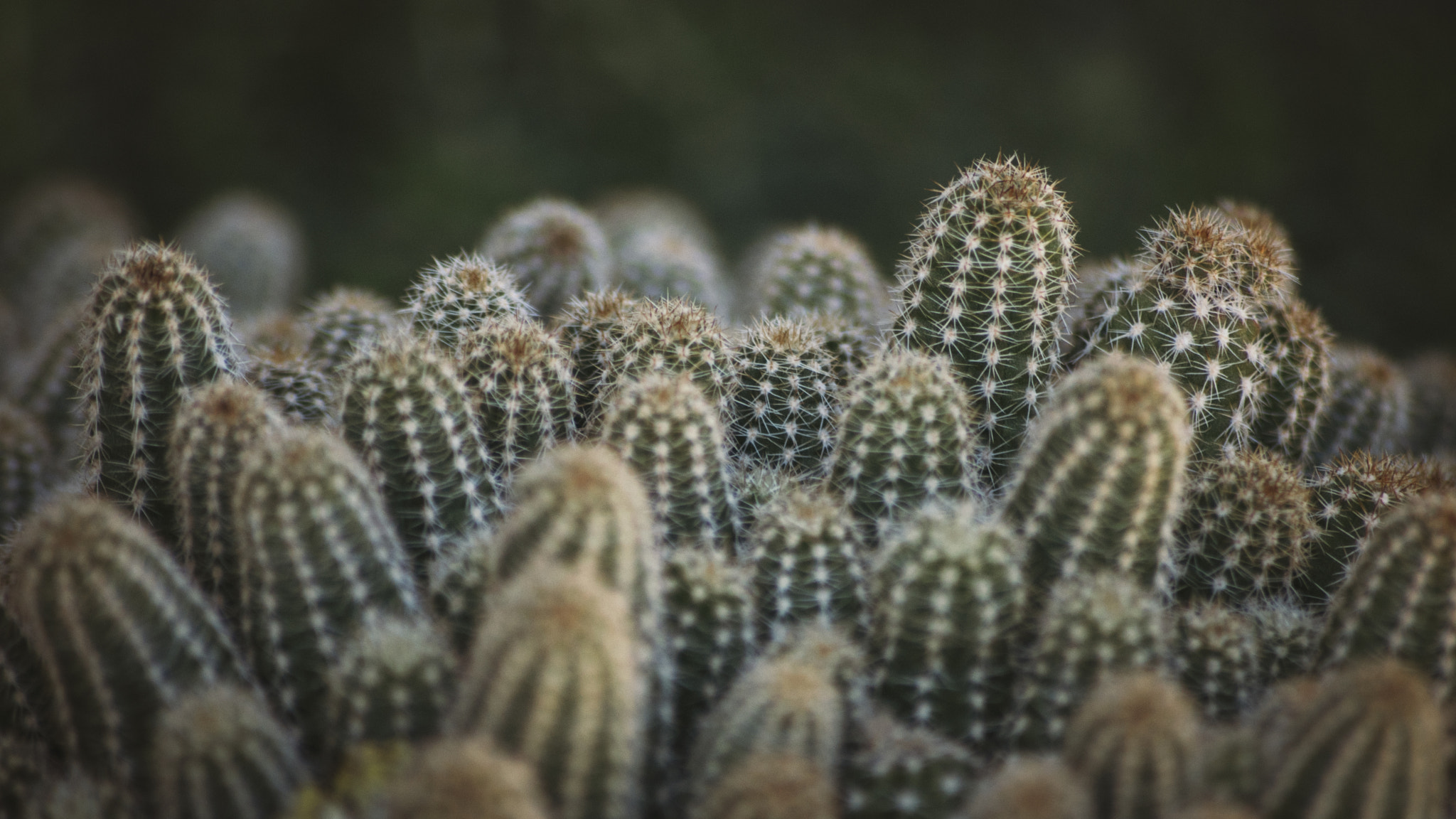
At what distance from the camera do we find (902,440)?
160 centimetres

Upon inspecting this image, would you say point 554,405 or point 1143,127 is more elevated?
point 1143,127

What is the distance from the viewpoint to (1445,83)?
4.27m

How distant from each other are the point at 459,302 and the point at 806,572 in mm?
759

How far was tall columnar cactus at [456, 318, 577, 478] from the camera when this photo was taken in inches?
66.2

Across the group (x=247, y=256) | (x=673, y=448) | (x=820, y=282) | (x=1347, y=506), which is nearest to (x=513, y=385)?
(x=673, y=448)

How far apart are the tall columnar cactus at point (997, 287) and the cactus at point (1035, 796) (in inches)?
28.9

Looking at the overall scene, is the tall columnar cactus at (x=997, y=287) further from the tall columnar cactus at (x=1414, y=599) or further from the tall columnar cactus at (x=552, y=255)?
the tall columnar cactus at (x=552, y=255)

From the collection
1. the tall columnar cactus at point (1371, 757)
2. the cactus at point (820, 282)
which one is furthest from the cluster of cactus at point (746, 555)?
the cactus at point (820, 282)

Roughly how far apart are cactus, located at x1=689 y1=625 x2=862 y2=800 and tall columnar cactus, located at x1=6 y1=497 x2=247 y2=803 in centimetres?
61

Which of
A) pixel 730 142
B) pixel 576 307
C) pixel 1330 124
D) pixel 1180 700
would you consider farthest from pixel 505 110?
pixel 1180 700

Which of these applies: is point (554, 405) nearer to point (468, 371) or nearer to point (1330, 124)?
point (468, 371)

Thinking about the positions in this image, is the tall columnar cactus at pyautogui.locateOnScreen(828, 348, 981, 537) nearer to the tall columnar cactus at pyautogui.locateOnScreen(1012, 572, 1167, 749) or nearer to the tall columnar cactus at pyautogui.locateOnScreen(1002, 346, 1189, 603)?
the tall columnar cactus at pyautogui.locateOnScreen(1002, 346, 1189, 603)

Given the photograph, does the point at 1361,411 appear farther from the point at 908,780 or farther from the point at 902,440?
the point at 908,780

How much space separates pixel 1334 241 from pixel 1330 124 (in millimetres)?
539
